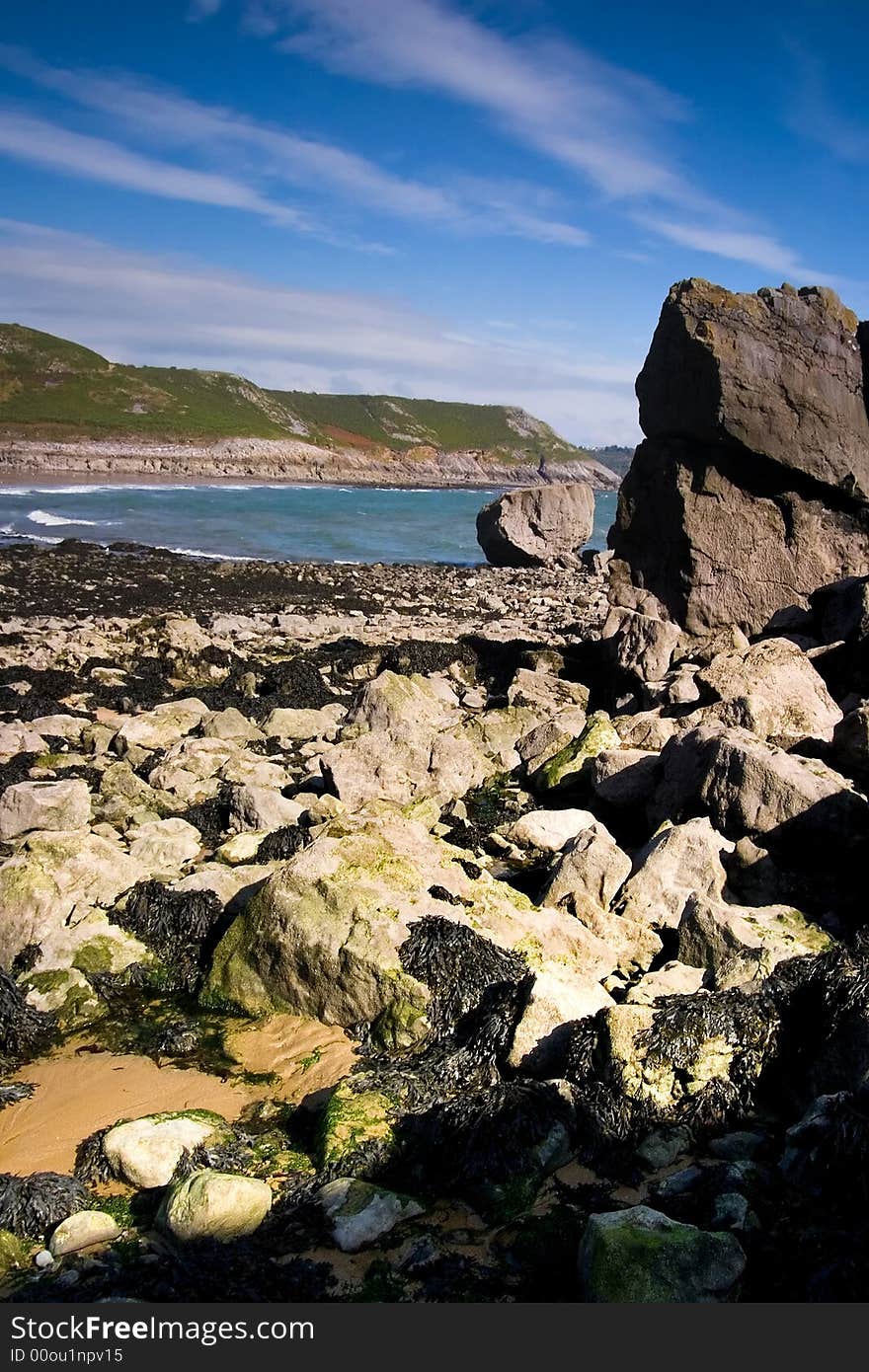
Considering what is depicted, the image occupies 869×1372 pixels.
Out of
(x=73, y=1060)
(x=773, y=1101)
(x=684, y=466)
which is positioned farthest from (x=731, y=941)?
(x=684, y=466)

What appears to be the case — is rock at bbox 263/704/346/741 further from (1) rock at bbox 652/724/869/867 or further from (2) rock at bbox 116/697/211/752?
(1) rock at bbox 652/724/869/867

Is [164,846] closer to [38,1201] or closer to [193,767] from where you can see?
[193,767]

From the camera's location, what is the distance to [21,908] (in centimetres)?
724

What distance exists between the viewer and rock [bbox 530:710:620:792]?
10625mm

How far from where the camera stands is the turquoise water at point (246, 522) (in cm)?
4094

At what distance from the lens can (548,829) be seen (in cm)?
892

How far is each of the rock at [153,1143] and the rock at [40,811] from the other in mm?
4330

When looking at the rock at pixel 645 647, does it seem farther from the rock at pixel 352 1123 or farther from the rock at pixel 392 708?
the rock at pixel 352 1123

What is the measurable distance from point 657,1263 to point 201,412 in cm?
14146

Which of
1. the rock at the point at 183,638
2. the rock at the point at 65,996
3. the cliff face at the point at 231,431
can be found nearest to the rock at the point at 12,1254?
the rock at the point at 65,996

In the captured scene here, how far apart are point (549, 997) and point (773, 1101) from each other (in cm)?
144

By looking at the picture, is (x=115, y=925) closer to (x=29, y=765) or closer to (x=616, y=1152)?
(x=616, y=1152)

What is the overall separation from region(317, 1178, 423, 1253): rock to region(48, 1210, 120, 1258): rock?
1.04 m

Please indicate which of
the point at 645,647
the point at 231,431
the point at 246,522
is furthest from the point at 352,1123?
the point at 231,431
